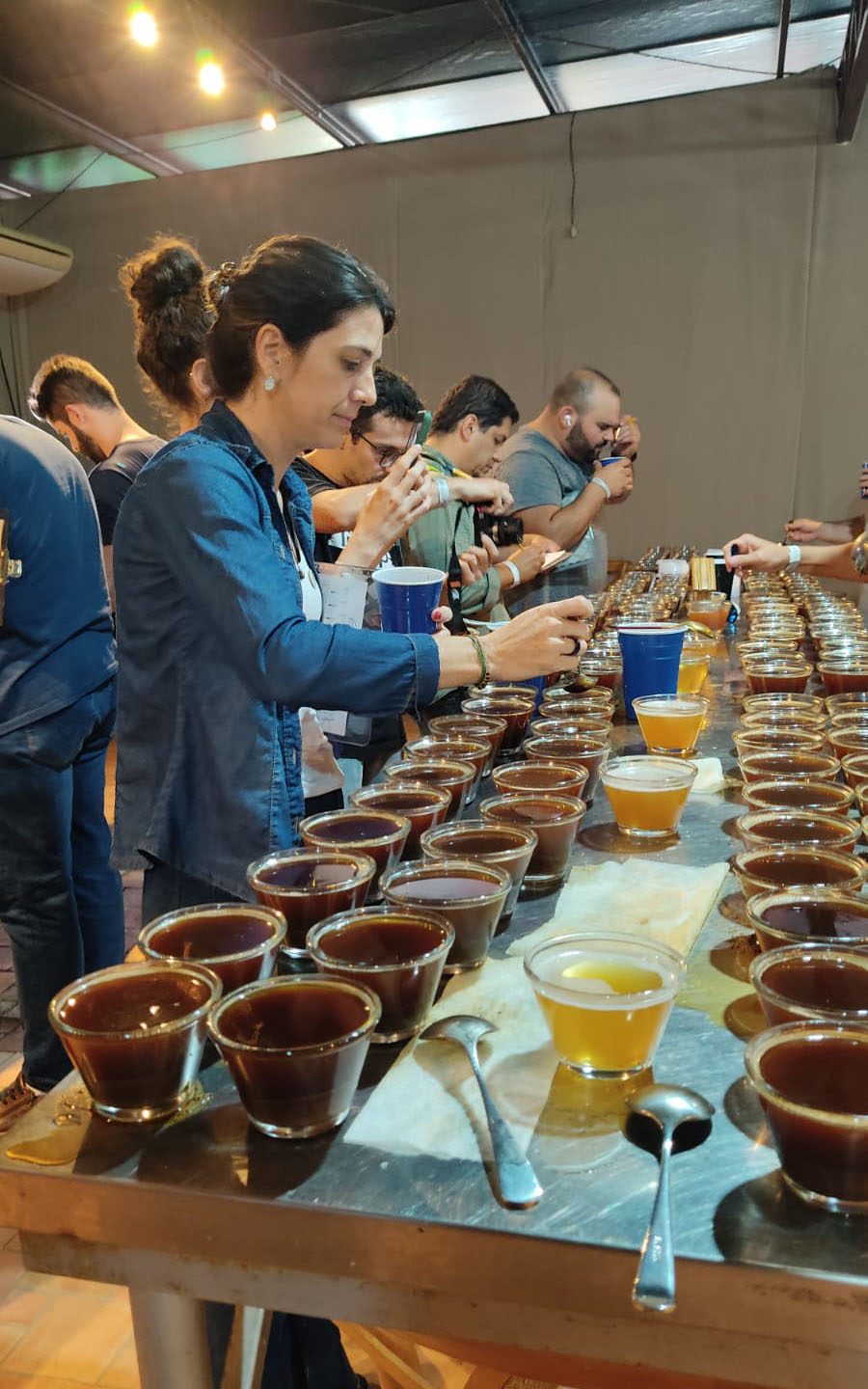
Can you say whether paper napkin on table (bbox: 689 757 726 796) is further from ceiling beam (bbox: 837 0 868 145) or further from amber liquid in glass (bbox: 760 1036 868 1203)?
ceiling beam (bbox: 837 0 868 145)

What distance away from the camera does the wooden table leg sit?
887mm

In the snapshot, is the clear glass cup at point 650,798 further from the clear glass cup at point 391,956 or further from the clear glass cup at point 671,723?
the clear glass cup at point 391,956

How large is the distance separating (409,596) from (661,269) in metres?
6.09

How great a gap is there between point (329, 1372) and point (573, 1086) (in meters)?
1.03

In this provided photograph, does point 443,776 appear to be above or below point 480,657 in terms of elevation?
below

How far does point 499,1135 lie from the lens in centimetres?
85

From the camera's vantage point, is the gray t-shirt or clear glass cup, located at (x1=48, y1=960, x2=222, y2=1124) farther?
the gray t-shirt

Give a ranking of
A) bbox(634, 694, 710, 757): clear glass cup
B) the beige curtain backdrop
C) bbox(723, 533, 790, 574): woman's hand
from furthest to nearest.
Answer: the beige curtain backdrop → bbox(723, 533, 790, 574): woman's hand → bbox(634, 694, 710, 757): clear glass cup

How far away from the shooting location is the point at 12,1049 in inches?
117

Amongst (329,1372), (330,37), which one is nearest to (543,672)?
(329,1372)

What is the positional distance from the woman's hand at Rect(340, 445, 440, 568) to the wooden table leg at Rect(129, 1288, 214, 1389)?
1.66 meters

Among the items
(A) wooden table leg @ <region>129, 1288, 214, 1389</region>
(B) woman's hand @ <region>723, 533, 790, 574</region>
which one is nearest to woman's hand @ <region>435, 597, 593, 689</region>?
(A) wooden table leg @ <region>129, 1288, 214, 1389</region>

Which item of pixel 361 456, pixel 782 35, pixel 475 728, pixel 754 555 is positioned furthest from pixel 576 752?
pixel 782 35

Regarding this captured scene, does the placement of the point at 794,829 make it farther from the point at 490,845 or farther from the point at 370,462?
the point at 370,462
